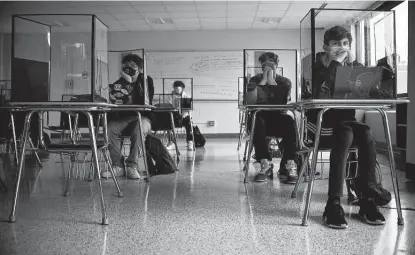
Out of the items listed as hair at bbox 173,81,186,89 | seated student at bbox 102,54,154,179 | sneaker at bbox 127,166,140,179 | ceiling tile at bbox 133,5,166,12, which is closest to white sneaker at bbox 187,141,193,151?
hair at bbox 173,81,186,89

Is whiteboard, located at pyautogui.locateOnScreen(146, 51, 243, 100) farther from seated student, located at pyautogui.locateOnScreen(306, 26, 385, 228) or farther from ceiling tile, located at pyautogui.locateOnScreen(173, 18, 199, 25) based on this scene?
seated student, located at pyautogui.locateOnScreen(306, 26, 385, 228)

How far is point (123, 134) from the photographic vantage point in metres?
3.43

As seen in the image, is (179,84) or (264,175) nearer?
(264,175)

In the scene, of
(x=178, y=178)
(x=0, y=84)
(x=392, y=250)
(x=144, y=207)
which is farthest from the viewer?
(x=0, y=84)

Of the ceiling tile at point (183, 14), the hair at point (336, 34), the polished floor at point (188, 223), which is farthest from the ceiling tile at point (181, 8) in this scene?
the hair at point (336, 34)

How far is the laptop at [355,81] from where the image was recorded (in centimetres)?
178

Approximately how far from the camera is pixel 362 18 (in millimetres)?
1798

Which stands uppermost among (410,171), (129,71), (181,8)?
(181,8)

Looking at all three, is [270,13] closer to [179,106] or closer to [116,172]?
[179,106]

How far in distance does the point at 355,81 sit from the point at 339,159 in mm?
361

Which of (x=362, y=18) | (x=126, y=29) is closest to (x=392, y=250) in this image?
(x=362, y=18)

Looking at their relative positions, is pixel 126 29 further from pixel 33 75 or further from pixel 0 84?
pixel 33 75

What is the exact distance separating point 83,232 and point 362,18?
154 cm

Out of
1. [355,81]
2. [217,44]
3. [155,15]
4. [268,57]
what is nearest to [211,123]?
[217,44]
